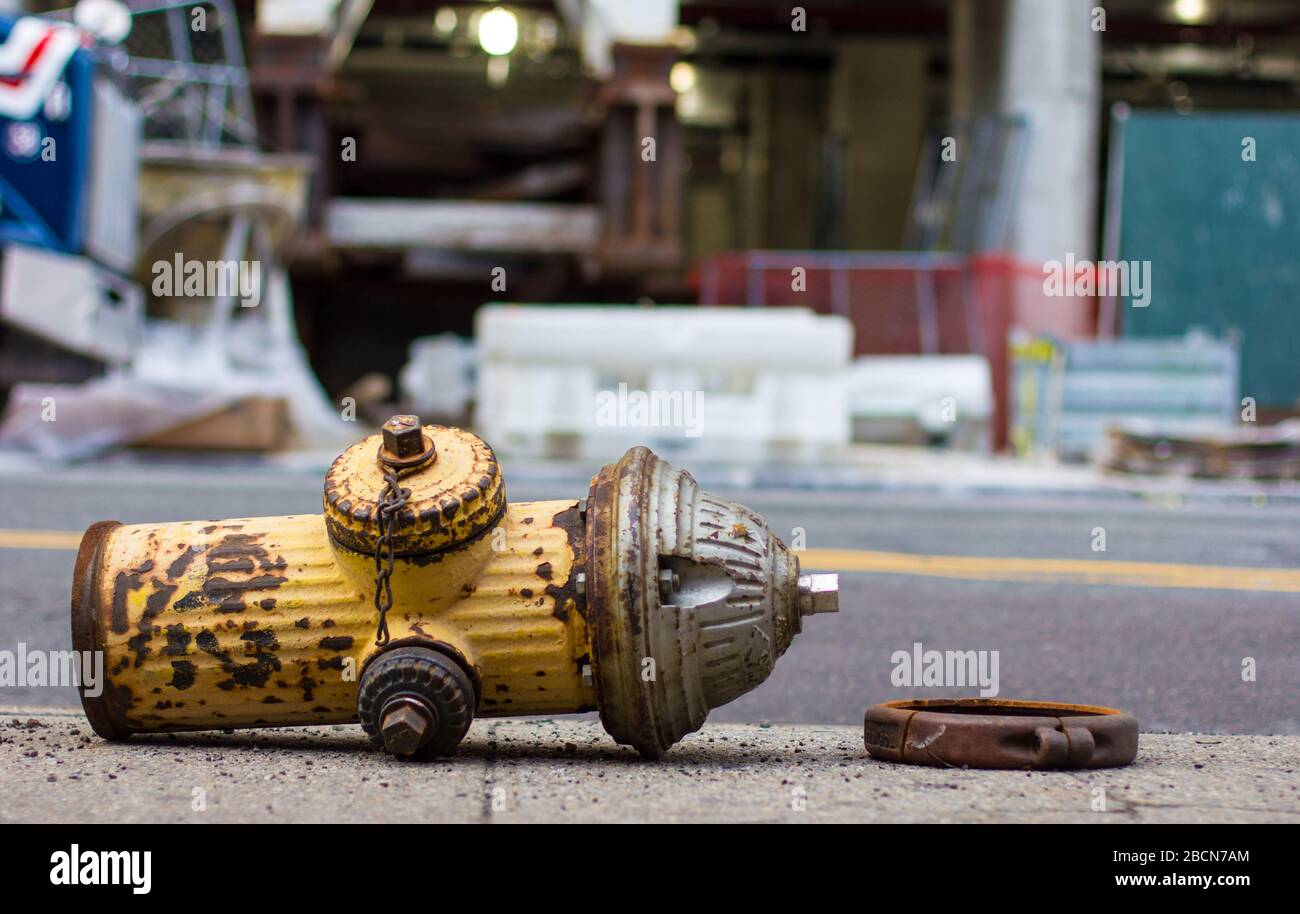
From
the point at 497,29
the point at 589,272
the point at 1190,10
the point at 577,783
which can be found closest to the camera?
the point at 577,783

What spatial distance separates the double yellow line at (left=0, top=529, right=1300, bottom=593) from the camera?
18.3 ft

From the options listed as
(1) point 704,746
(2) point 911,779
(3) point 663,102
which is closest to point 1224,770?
(2) point 911,779

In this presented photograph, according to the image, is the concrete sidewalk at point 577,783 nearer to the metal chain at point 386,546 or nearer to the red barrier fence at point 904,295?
the metal chain at point 386,546

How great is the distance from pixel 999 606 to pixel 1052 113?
15.5 m

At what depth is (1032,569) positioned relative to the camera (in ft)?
19.4

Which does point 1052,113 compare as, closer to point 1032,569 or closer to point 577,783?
point 1032,569

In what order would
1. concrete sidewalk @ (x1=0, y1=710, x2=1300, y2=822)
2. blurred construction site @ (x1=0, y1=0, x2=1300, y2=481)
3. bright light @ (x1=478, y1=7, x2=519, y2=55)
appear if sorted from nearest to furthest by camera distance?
concrete sidewalk @ (x1=0, y1=710, x2=1300, y2=822) < blurred construction site @ (x1=0, y1=0, x2=1300, y2=481) < bright light @ (x1=478, y1=7, x2=519, y2=55)

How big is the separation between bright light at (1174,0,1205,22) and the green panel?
14797 millimetres

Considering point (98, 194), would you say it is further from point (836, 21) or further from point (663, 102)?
point (836, 21)

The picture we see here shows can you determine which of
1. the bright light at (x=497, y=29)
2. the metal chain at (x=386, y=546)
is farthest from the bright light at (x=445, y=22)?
the metal chain at (x=386, y=546)

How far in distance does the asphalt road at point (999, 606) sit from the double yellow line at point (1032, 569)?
9cm

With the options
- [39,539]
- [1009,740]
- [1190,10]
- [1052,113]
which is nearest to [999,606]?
[1009,740]

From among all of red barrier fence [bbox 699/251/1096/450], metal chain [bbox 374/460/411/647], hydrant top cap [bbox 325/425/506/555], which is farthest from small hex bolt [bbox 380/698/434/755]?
red barrier fence [bbox 699/251/1096/450]

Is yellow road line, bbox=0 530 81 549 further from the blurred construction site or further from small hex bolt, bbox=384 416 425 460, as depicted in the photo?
the blurred construction site
